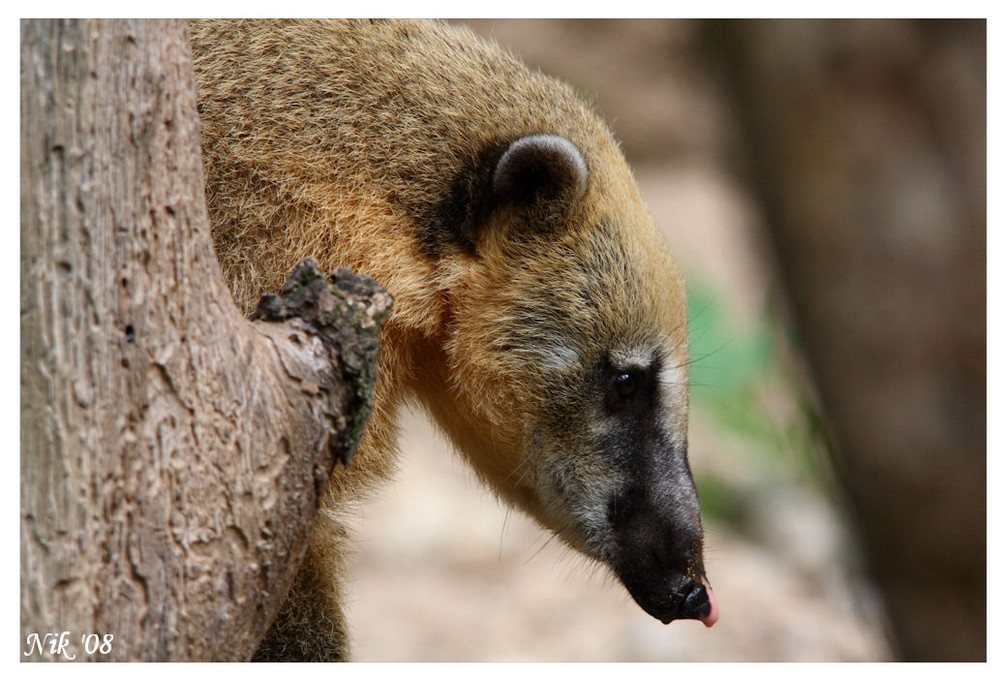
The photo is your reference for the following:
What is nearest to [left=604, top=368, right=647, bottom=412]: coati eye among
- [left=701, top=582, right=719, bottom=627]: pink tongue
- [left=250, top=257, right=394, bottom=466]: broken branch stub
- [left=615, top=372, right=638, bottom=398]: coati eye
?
[left=615, top=372, right=638, bottom=398]: coati eye

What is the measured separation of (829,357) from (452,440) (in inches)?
74.6

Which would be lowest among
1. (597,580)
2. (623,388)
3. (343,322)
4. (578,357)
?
(597,580)

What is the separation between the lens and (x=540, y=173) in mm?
3936

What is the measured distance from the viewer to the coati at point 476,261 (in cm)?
377

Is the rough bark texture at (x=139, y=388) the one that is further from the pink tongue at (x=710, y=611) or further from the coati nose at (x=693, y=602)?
the pink tongue at (x=710, y=611)

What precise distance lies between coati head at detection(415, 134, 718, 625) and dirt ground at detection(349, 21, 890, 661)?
2490mm

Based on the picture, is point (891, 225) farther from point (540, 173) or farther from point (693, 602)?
point (693, 602)

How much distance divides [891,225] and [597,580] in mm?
6303

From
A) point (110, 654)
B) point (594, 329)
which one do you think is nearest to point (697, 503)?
point (594, 329)

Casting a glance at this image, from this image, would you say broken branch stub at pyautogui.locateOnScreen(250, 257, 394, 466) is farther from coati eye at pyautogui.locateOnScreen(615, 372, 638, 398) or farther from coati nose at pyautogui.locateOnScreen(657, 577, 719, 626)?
coati nose at pyautogui.locateOnScreen(657, 577, 719, 626)

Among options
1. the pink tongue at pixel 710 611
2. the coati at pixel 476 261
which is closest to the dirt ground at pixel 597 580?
the pink tongue at pixel 710 611

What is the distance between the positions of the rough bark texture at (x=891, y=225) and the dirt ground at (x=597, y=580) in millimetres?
3301

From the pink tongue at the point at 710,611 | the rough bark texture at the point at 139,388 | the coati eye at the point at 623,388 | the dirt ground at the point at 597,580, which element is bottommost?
the dirt ground at the point at 597,580

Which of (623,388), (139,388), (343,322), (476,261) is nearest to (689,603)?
(623,388)
